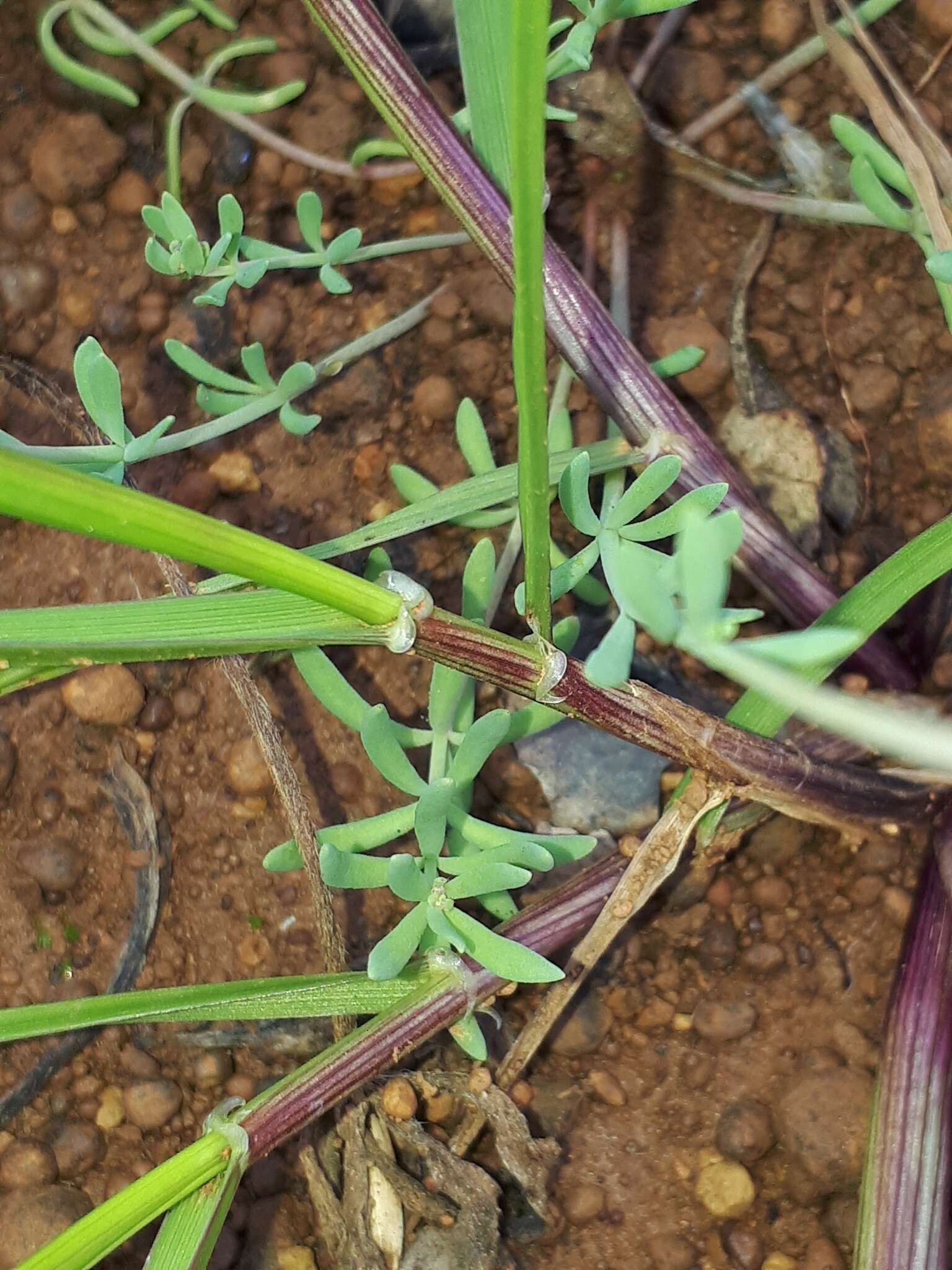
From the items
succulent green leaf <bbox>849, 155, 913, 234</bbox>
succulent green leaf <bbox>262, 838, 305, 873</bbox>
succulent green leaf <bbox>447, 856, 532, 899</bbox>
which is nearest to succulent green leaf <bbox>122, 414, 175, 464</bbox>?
succulent green leaf <bbox>262, 838, 305, 873</bbox>

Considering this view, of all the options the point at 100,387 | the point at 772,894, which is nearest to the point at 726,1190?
the point at 772,894

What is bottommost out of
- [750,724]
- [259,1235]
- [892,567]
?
[259,1235]

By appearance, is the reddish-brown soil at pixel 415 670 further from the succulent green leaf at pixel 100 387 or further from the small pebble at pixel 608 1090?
the succulent green leaf at pixel 100 387

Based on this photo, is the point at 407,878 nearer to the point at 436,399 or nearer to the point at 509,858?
the point at 509,858

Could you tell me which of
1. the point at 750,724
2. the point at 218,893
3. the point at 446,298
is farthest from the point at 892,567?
the point at 218,893

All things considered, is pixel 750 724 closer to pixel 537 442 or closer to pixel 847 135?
pixel 537 442

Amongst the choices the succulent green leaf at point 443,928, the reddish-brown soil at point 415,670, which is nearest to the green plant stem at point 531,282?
the succulent green leaf at point 443,928

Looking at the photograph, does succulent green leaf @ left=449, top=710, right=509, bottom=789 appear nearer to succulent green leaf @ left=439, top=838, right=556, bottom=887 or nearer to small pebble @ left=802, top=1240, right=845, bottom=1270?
succulent green leaf @ left=439, top=838, right=556, bottom=887
